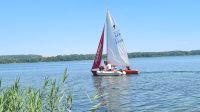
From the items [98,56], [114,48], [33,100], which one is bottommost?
[33,100]

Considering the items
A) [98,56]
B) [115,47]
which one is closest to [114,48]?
[115,47]

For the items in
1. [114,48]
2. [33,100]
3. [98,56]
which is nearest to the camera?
[33,100]

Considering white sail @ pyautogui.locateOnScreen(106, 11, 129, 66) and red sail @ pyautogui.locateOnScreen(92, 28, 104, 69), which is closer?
red sail @ pyautogui.locateOnScreen(92, 28, 104, 69)

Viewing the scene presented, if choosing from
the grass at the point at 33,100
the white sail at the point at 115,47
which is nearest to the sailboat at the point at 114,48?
the white sail at the point at 115,47

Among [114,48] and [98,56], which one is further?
[114,48]

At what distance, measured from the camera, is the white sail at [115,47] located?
59.0 meters

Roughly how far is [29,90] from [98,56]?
44793mm

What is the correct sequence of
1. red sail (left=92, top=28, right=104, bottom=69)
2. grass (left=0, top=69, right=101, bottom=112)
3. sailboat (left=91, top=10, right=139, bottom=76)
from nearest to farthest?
1. grass (left=0, top=69, right=101, bottom=112)
2. red sail (left=92, top=28, right=104, bottom=69)
3. sailboat (left=91, top=10, right=139, bottom=76)

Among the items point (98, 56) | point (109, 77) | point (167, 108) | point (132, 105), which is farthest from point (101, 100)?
point (98, 56)

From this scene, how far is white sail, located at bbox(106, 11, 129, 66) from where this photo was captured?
2322 inches

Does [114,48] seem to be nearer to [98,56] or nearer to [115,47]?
[115,47]

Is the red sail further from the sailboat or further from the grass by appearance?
the grass

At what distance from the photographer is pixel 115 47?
59.2m

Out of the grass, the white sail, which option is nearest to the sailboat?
the white sail
